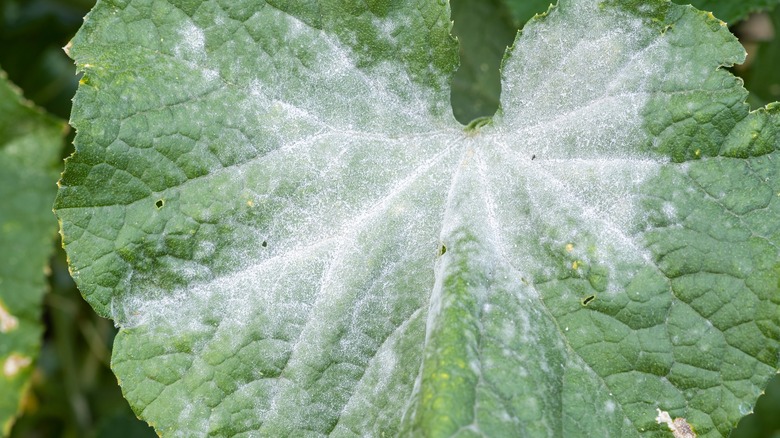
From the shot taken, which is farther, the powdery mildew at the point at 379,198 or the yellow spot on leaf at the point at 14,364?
the yellow spot on leaf at the point at 14,364

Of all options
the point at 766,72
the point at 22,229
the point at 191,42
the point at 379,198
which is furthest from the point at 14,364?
the point at 766,72

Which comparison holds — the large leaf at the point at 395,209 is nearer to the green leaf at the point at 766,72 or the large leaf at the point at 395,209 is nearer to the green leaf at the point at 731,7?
the green leaf at the point at 731,7

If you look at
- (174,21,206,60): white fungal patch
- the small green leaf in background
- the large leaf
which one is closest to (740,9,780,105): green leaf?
the small green leaf in background

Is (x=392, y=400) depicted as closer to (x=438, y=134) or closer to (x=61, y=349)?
(x=438, y=134)

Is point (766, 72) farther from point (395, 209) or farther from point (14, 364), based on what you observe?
point (14, 364)

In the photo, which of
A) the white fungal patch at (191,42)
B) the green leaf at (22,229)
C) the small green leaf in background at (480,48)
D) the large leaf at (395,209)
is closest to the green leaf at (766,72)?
the small green leaf in background at (480,48)

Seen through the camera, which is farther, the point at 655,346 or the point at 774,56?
the point at 774,56

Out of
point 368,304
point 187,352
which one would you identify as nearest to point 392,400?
point 368,304

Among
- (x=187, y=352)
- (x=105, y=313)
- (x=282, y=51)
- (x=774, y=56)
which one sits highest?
(x=282, y=51)
